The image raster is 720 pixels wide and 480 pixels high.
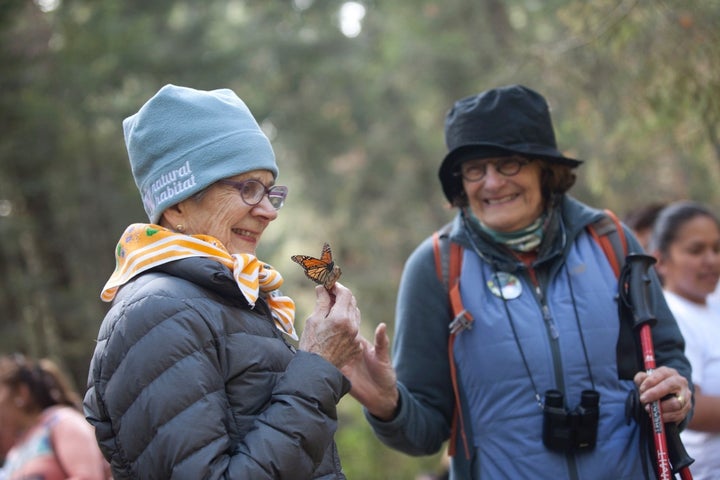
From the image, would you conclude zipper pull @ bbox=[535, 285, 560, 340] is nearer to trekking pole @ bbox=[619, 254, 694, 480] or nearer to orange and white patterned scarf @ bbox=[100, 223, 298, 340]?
trekking pole @ bbox=[619, 254, 694, 480]

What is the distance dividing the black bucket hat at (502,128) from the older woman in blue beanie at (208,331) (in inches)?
43.5

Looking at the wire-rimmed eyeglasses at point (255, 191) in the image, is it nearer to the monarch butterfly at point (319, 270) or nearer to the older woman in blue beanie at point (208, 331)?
the older woman in blue beanie at point (208, 331)

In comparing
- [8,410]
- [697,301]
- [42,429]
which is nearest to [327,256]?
[697,301]

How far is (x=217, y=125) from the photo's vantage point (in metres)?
2.32

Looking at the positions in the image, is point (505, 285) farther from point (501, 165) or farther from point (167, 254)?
point (167, 254)

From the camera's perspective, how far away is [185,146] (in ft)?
7.48

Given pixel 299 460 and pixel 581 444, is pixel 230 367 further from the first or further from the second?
pixel 581 444

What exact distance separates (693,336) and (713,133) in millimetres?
2388

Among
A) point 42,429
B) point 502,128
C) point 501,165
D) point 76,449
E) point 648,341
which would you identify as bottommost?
point 76,449

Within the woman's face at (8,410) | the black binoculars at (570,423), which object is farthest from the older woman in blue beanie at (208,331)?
the woman's face at (8,410)

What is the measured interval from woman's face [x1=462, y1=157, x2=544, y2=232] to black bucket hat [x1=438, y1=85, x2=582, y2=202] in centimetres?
8

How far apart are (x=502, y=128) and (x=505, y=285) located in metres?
0.66

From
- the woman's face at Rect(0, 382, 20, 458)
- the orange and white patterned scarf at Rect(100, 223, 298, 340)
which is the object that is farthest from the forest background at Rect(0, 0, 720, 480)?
the orange and white patterned scarf at Rect(100, 223, 298, 340)

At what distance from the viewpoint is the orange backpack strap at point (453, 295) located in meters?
3.15
